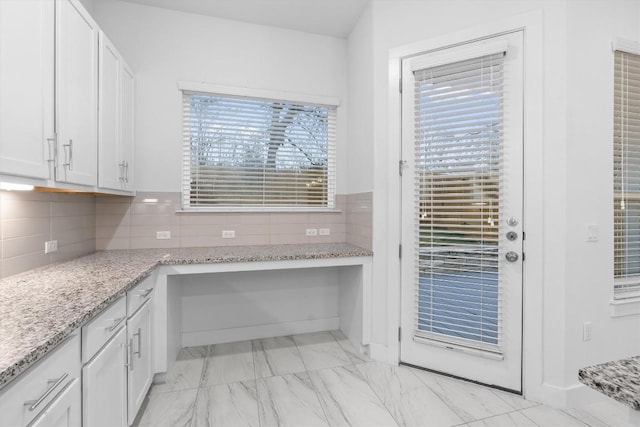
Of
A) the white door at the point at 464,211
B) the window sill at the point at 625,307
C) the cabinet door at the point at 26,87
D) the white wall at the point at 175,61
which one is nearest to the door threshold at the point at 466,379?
the white door at the point at 464,211

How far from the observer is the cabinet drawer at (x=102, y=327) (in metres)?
1.14

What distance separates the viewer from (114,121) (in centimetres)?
216

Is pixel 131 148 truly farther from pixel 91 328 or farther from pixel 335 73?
pixel 335 73

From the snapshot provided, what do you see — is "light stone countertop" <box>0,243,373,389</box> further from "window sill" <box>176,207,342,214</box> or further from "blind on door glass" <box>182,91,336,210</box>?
"blind on door glass" <box>182,91,336,210</box>

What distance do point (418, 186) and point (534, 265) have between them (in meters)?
0.91

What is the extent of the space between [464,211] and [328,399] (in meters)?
1.59

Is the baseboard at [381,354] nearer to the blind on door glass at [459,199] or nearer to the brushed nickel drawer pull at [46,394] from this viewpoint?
the blind on door glass at [459,199]

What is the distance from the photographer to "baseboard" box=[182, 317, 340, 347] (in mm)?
2822

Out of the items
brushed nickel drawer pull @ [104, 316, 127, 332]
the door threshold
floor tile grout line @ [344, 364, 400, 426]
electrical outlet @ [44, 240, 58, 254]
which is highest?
electrical outlet @ [44, 240, 58, 254]

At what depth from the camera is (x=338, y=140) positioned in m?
3.19

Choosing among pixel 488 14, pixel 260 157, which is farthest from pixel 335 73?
pixel 488 14

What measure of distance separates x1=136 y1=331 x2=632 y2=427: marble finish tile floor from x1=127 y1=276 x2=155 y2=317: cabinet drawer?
70cm

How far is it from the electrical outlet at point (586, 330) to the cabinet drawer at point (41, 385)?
269 cm

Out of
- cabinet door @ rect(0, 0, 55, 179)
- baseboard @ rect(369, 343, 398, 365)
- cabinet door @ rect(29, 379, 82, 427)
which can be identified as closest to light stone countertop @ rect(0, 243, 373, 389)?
cabinet door @ rect(29, 379, 82, 427)
